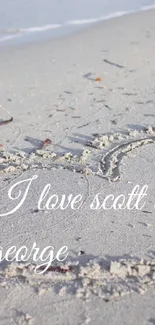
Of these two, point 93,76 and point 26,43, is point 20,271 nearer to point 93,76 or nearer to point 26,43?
point 93,76

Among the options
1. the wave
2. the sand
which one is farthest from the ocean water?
the sand

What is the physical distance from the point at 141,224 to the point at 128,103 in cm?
185

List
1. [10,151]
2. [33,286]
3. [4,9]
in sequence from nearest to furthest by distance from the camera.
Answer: [33,286]
[10,151]
[4,9]

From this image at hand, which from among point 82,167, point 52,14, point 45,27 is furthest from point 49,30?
point 82,167

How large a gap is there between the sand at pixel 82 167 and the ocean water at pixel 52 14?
60 centimetres

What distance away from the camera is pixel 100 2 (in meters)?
8.84

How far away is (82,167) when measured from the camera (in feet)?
13.8

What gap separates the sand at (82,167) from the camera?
306 centimetres

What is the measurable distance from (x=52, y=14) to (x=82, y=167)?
4.53 meters

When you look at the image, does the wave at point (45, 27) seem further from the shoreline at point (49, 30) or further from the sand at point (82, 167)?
the sand at point (82, 167)

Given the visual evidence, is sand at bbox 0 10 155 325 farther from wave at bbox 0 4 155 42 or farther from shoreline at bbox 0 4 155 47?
wave at bbox 0 4 155 42

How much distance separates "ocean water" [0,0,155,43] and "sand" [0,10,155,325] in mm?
598

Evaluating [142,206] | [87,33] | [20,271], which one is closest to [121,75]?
[87,33]

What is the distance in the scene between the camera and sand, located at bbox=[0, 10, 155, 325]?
306 cm
